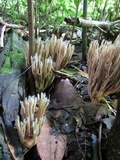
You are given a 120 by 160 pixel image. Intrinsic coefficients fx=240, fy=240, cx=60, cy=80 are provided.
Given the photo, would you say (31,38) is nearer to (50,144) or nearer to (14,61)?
(14,61)

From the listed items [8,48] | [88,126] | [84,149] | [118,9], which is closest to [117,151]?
[84,149]

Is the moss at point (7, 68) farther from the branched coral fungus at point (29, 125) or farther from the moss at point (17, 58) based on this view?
the branched coral fungus at point (29, 125)

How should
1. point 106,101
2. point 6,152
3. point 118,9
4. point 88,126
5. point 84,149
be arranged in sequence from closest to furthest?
point 6,152, point 84,149, point 88,126, point 106,101, point 118,9

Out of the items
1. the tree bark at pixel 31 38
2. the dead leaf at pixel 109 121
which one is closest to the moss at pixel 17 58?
the tree bark at pixel 31 38

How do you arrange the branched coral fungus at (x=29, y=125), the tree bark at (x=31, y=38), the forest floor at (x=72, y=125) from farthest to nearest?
the tree bark at (x=31, y=38)
the forest floor at (x=72, y=125)
the branched coral fungus at (x=29, y=125)

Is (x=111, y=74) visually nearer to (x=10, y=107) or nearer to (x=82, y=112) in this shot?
(x=82, y=112)

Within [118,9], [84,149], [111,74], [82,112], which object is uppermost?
[118,9]

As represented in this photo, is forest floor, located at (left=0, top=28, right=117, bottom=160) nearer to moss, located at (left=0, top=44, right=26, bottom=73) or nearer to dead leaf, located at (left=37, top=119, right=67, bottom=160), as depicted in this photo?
dead leaf, located at (left=37, top=119, right=67, bottom=160)
